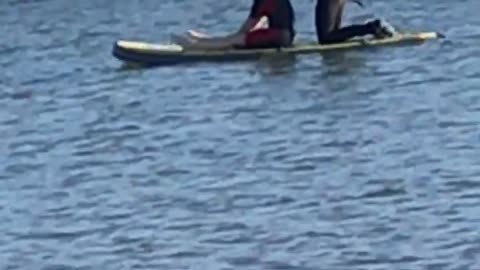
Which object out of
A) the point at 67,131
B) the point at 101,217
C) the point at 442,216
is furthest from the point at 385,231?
the point at 67,131

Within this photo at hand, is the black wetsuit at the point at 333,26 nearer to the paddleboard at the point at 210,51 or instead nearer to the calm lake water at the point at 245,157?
the paddleboard at the point at 210,51

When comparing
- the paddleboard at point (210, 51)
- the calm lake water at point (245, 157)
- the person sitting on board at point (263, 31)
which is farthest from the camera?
the paddleboard at point (210, 51)

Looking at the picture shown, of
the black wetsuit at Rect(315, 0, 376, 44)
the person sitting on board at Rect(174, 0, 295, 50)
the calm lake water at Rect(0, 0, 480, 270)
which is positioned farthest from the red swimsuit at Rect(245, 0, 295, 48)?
the black wetsuit at Rect(315, 0, 376, 44)

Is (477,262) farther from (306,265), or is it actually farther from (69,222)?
(69,222)

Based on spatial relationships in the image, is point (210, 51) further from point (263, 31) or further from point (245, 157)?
point (245, 157)

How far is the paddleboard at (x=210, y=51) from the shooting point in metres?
21.3

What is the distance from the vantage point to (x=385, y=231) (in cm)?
1384

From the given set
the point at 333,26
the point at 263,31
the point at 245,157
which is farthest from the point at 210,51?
the point at 245,157

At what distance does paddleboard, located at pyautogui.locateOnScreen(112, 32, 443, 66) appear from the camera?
21.3m

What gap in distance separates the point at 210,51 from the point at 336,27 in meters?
1.21

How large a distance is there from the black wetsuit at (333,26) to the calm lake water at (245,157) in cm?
22

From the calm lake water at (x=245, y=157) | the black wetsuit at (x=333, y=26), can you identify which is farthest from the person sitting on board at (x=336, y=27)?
the calm lake water at (x=245, y=157)

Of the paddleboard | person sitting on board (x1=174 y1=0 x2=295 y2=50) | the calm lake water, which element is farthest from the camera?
the paddleboard

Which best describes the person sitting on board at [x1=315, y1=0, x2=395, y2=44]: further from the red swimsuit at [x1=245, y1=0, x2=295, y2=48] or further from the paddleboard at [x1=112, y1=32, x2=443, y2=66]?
the red swimsuit at [x1=245, y1=0, x2=295, y2=48]
